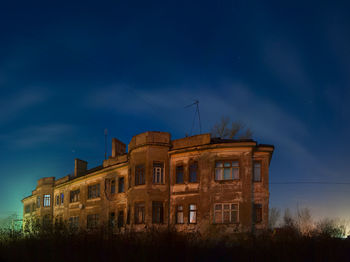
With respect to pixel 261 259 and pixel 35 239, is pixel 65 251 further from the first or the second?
pixel 261 259

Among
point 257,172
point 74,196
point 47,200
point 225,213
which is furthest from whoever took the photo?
point 47,200

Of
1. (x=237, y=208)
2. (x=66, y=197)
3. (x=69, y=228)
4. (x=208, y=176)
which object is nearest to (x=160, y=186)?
(x=208, y=176)

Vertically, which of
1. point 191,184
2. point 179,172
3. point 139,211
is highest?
point 179,172

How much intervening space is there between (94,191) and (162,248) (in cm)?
2532

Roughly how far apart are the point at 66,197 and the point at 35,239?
2912 cm

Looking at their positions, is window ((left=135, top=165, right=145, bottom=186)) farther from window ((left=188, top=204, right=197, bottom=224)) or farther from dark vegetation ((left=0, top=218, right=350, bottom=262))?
dark vegetation ((left=0, top=218, right=350, bottom=262))

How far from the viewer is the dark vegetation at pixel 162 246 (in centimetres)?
1238

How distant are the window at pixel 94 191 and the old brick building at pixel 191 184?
3.05m

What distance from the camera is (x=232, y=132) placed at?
4062 centimetres

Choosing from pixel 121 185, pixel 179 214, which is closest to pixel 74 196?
pixel 121 185

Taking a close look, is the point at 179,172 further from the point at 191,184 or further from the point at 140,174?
the point at 140,174

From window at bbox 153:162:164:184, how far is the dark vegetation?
1266 cm

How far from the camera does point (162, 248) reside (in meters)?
12.7

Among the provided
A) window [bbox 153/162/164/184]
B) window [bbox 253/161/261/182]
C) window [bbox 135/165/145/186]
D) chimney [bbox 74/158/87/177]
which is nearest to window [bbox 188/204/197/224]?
window [bbox 153/162/164/184]
